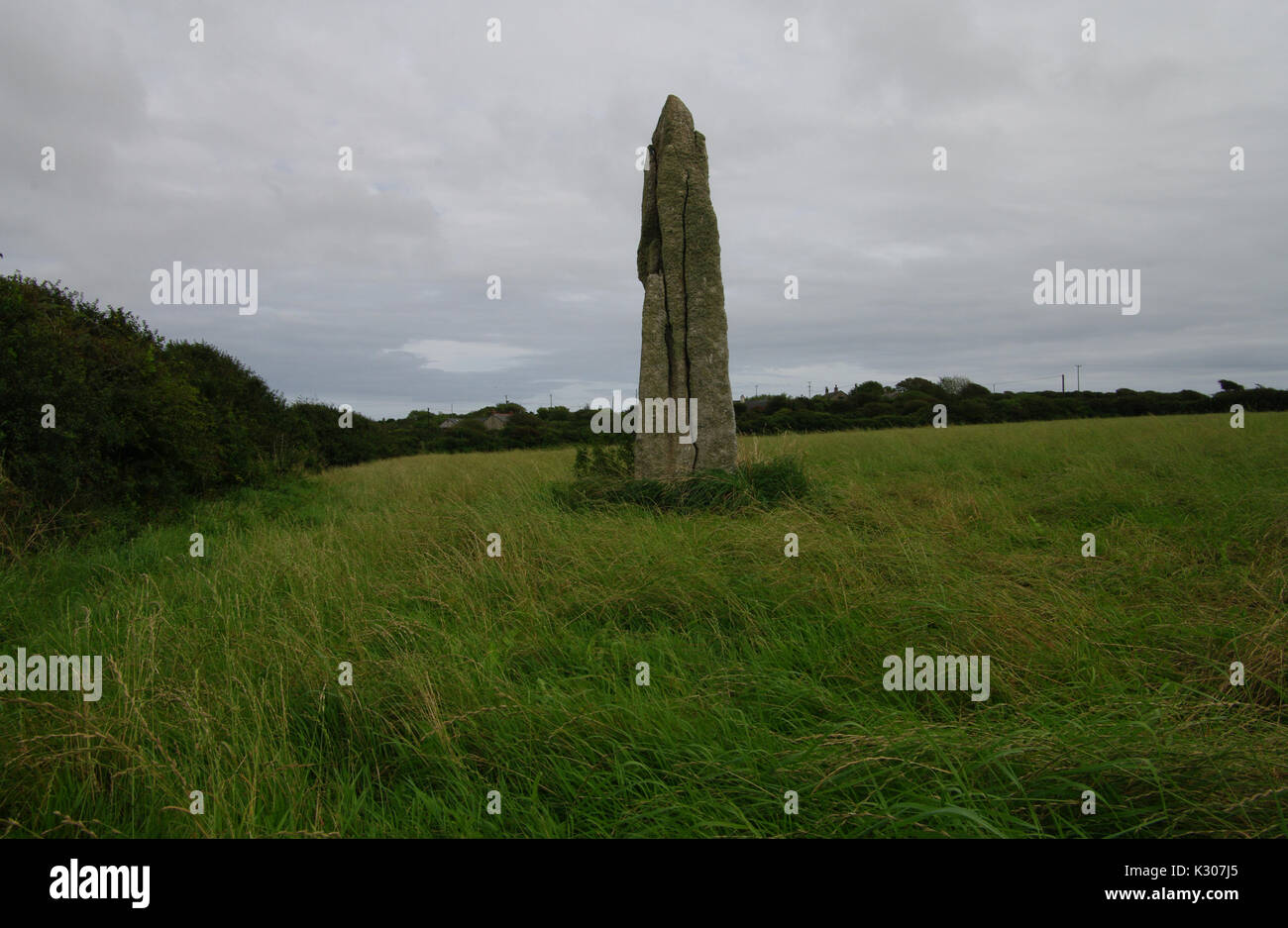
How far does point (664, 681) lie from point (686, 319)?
5.69m

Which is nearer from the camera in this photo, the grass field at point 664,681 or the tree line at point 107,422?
the grass field at point 664,681

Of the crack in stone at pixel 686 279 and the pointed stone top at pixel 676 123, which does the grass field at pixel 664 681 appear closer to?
the crack in stone at pixel 686 279

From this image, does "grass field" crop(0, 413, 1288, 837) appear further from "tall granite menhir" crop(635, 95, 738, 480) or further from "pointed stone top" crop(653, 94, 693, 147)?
"pointed stone top" crop(653, 94, 693, 147)

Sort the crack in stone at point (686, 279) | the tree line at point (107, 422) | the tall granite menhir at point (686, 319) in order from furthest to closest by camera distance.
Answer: the crack in stone at point (686, 279), the tall granite menhir at point (686, 319), the tree line at point (107, 422)

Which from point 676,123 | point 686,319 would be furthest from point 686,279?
A: point 676,123

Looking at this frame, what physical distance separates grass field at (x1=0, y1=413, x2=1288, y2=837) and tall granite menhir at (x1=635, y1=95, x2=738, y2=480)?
183 centimetres

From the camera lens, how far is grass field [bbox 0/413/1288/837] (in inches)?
85.4

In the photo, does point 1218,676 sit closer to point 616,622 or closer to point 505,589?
point 616,622

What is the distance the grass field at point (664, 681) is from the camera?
2168mm

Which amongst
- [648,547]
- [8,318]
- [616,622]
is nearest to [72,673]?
[616,622]

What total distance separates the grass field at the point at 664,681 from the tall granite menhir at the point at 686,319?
72.0 inches

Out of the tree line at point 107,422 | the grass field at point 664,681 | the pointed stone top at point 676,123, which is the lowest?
the grass field at point 664,681

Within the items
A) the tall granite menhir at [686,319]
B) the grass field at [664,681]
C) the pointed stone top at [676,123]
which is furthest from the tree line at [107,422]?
the pointed stone top at [676,123]

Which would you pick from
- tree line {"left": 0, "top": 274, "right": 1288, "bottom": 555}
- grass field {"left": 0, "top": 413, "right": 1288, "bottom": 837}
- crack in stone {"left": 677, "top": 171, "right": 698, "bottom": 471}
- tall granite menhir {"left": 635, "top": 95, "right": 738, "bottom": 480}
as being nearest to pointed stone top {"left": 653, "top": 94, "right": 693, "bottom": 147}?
tall granite menhir {"left": 635, "top": 95, "right": 738, "bottom": 480}
